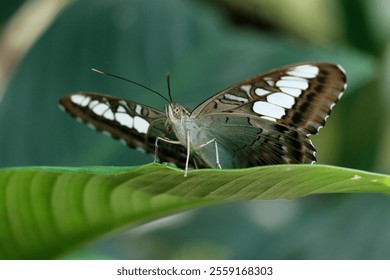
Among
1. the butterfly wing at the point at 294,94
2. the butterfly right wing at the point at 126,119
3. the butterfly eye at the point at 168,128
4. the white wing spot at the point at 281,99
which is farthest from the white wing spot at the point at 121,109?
the white wing spot at the point at 281,99

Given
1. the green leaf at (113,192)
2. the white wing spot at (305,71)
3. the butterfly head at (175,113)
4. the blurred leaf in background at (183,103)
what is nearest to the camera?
the green leaf at (113,192)

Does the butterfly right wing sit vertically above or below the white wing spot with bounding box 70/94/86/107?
below

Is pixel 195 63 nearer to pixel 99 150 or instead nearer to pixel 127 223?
pixel 99 150

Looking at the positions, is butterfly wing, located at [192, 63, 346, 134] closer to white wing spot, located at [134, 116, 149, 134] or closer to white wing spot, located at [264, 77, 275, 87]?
white wing spot, located at [264, 77, 275, 87]

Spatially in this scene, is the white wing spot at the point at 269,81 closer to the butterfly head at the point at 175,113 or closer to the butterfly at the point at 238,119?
the butterfly at the point at 238,119

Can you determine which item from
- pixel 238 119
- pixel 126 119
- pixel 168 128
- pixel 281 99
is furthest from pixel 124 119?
pixel 281 99

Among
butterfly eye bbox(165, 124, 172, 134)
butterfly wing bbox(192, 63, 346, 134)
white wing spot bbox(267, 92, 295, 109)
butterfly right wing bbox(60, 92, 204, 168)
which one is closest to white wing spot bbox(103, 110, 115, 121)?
butterfly right wing bbox(60, 92, 204, 168)
